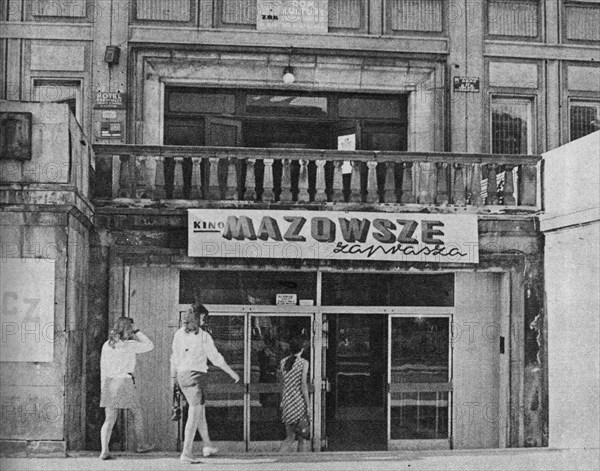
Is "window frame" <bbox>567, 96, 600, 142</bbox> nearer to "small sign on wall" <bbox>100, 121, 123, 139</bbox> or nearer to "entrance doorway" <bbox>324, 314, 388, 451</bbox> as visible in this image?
"entrance doorway" <bbox>324, 314, 388, 451</bbox>

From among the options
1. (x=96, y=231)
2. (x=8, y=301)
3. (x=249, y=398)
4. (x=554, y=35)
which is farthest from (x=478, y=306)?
(x=8, y=301)

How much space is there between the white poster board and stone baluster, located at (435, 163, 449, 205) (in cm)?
626

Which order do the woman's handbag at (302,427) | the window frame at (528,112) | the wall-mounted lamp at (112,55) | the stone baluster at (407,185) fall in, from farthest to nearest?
the window frame at (528,112) < the wall-mounted lamp at (112,55) < the stone baluster at (407,185) < the woman's handbag at (302,427)

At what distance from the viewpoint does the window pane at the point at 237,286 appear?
15578mm

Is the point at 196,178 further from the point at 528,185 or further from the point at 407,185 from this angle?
the point at 528,185

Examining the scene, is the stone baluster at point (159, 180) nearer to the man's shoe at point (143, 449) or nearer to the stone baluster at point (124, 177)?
the stone baluster at point (124, 177)

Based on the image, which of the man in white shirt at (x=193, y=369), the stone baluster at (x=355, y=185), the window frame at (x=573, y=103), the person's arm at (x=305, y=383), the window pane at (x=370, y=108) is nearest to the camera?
the man in white shirt at (x=193, y=369)

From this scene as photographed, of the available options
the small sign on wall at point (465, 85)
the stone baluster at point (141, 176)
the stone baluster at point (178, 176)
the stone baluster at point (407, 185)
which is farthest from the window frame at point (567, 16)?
the stone baluster at point (141, 176)

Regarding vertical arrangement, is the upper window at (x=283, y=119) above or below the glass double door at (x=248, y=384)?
above

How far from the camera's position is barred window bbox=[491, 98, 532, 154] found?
17.4m

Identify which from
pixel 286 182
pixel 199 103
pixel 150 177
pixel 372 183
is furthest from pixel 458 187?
pixel 150 177

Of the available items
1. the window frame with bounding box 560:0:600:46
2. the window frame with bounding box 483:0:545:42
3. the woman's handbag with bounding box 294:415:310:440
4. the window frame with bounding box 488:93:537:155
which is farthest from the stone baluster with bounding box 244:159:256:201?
the window frame with bounding box 560:0:600:46

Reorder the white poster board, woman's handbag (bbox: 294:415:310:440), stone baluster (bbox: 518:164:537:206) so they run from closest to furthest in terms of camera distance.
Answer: the white poster board → woman's handbag (bbox: 294:415:310:440) → stone baluster (bbox: 518:164:537:206)

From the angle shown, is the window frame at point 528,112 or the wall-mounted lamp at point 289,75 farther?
the window frame at point 528,112
